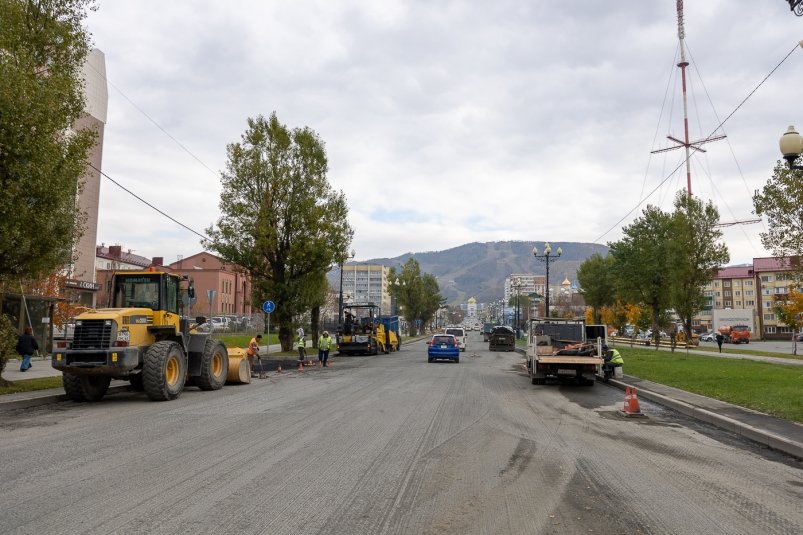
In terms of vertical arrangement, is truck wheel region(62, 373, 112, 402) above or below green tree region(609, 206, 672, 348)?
below

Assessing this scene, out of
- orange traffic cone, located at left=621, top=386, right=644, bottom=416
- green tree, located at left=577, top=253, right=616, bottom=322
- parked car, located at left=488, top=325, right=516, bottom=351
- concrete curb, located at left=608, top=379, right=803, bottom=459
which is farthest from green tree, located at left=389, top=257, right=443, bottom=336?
orange traffic cone, located at left=621, top=386, right=644, bottom=416

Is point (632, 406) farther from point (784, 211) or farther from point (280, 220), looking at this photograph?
point (280, 220)

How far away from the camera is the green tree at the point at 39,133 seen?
12.9 metres

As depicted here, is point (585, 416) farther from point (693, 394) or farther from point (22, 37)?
point (22, 37)

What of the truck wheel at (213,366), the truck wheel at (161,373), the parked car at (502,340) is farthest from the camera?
the parked car at (502,340)

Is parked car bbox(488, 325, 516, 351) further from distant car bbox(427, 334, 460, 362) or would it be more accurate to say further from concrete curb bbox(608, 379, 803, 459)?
concrete curb bbox(608, 379, 803, 459)

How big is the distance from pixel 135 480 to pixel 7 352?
10.1m

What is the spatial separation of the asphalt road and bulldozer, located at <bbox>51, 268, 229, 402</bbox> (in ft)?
3.51

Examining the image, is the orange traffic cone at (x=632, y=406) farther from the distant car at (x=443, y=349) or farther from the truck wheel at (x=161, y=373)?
the distant car at (x=443, y=349)

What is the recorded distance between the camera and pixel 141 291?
14422 mm

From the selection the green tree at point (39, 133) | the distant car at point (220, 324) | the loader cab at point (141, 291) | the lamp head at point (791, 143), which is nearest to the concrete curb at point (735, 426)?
the lamp head at point (791, 143)

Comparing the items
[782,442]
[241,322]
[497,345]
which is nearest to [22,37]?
[782,442]

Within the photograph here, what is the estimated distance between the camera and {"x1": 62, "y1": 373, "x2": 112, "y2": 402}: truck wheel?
13.4 metres

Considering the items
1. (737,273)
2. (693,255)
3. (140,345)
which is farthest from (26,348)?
(737,273)
